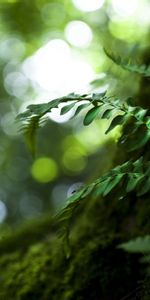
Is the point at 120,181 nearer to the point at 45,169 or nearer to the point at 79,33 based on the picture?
the point at 79,33

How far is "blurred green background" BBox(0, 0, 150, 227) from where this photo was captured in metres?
6.55

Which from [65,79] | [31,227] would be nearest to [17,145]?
[65,79]

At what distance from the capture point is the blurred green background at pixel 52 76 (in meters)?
6.55

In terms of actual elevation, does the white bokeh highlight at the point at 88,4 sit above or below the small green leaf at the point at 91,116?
above

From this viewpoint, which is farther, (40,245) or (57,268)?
(40,245)

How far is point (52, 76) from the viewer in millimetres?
8273

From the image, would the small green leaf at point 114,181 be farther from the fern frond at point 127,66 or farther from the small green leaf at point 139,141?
the fern frond at point 127,66

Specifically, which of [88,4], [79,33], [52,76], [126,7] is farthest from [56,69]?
[126,7]

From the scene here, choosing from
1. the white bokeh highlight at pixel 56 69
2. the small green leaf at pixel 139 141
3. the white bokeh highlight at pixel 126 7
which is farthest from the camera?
the white bokeh highlight at pixel 56 69

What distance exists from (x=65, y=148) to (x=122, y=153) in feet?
20.7

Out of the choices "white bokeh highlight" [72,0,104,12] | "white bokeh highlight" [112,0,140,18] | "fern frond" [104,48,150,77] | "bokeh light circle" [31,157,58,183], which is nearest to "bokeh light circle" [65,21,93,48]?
"white bokeh highlight" [72,0,104,12]

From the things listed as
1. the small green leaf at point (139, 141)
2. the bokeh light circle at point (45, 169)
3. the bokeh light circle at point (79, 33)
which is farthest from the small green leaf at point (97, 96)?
the bokeh light circle at point (45, 169)

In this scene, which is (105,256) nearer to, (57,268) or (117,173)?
(57,268)

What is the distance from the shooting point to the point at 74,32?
7.32 meters
